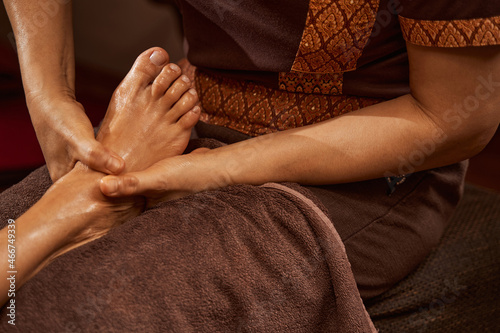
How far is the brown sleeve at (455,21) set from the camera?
55 cm

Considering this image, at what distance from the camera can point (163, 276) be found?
52 cm

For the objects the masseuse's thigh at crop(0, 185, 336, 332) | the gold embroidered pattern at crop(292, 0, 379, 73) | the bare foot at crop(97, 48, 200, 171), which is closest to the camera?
the masseuse's thigh at crop(0, 185, 336, 332)

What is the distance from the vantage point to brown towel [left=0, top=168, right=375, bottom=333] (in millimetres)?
498

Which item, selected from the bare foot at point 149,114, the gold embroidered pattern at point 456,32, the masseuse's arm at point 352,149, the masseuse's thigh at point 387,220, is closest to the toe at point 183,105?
the bare foot at point 149,114

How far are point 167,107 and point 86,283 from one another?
1.17 feet

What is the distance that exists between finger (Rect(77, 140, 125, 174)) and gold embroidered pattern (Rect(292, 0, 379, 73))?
0.30 metres

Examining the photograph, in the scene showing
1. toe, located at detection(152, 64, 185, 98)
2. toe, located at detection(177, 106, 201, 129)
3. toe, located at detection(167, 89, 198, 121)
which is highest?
toe, located at detection(152, 64, 185, 98)

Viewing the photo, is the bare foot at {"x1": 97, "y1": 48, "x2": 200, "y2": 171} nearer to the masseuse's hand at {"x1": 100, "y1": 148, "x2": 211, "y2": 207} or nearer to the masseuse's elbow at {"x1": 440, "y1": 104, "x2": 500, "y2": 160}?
the masseuse's hand at {"x1": 100, "y1": 148, "x2": 211, "y2": 207}

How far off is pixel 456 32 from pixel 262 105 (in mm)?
319

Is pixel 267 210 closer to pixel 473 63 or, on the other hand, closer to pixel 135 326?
pixel 135 326

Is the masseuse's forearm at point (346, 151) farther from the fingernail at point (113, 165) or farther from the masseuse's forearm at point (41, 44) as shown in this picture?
the masseuse's forearm at point (41, 44)

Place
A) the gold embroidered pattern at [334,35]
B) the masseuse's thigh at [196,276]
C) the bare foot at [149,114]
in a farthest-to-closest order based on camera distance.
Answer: the bare foot at [149,114]
the gold embroidered pattern at [334,35]
the masseuse's thigh at [196,276]

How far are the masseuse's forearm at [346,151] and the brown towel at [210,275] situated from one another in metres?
0.04

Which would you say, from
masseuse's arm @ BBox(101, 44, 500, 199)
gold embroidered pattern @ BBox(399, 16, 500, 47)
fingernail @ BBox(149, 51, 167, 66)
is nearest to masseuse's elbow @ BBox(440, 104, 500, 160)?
masseuse's arm @ BBox(101, 44, 500, 199)
